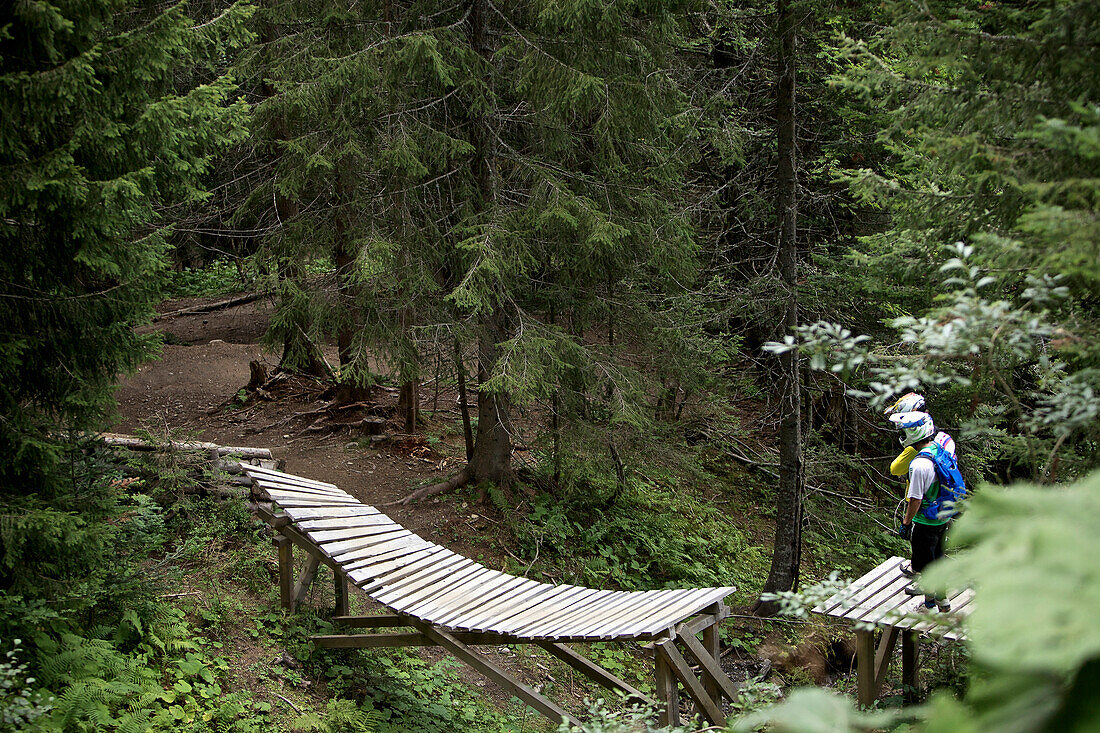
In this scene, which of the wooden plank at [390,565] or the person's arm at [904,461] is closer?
the person's arm at [904,461]

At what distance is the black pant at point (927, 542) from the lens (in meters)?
5.24

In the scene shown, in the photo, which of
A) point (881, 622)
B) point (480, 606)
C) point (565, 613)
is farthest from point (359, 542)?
point (881, 622)

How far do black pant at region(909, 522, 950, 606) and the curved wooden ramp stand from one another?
4.76 feet

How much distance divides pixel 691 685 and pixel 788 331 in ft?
14.6

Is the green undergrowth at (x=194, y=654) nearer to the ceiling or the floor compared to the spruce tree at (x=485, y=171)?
nearer to the floor

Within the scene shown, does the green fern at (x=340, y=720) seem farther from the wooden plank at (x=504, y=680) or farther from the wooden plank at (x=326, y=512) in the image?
the wooden plank at (x=326, y=512)

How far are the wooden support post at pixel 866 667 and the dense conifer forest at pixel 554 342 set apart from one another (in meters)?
0.37

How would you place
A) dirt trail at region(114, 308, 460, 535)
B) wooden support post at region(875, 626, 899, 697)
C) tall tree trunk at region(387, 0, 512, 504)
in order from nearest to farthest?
wooden support post at region(875, 626, 899, 697), tall tree trunk at region(387, 0, 512, 504), dirt trail at region(114, 308, 460, 535)

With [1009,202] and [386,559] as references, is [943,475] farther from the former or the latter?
[386,559]

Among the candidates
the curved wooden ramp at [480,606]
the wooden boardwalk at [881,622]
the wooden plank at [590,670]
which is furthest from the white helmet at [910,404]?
the wooden plank at [590,670]

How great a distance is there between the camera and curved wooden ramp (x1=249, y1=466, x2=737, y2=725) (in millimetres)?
5270

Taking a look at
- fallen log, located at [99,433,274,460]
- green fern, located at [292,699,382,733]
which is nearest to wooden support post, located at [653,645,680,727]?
green fern, located at [292,699,382,733]

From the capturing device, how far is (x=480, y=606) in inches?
227

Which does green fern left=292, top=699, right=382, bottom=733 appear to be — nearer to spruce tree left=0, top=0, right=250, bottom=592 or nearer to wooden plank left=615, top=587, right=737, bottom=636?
spruce tree left=0, top=0, right=250, bottom=592
